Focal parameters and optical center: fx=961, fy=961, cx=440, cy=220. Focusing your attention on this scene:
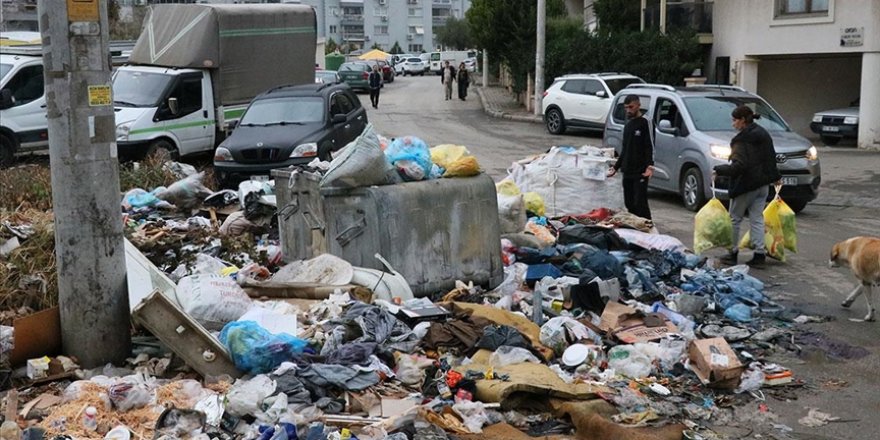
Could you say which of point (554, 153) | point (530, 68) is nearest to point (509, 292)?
point (554, 153)

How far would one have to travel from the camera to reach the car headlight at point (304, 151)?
1481 centimetres

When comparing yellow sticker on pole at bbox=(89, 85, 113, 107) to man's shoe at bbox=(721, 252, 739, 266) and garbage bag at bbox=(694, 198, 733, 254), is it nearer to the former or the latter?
garbage bag at bbox=(694, 198, 733, 254)

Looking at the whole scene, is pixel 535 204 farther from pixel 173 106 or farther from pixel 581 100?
pixel 581 100

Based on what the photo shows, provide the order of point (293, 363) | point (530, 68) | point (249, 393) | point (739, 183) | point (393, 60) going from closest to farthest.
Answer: point (249, 393) < point (293, 363) < point (739, 183) < point (530, 68) < point (393, 60)

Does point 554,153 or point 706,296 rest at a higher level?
point 554,153

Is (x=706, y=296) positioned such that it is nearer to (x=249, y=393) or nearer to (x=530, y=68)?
(x=249, y=393)

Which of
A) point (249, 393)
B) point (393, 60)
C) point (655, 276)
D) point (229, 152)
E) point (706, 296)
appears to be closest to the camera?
point (249, 393)

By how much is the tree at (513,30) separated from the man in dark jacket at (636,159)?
23.3 metres

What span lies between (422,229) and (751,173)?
386 cm

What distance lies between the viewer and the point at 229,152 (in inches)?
591

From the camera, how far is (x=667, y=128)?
1488 cm

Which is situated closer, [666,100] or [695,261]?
[695,261]

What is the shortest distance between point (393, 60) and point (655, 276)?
68593mm

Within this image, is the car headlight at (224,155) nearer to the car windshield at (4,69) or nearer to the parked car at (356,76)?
the car windshield at (4,69)
